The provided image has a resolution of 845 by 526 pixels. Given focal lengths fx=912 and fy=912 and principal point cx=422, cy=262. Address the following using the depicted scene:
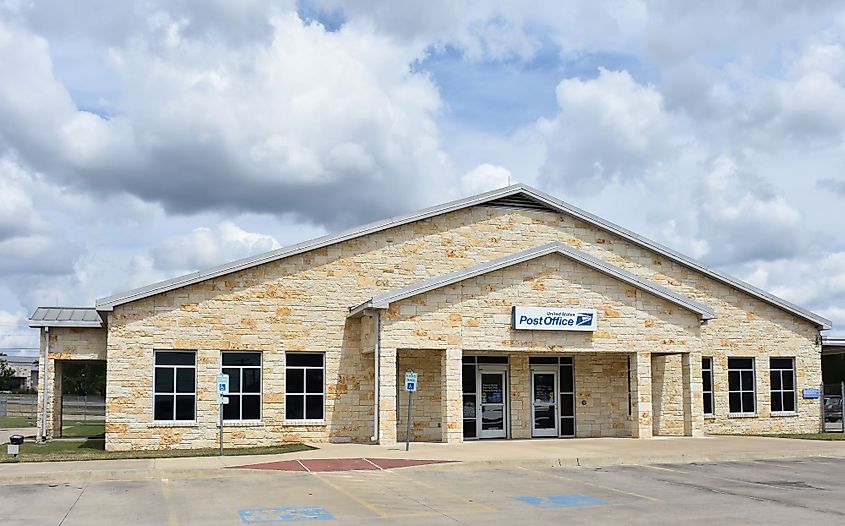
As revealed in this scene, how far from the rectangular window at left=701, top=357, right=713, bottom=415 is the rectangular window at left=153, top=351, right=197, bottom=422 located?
15849 millimetres

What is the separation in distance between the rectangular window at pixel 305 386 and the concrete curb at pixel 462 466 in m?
7.07

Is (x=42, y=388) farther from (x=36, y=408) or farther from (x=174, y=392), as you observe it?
(x=36, y=408)

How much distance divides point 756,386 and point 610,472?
1380cm

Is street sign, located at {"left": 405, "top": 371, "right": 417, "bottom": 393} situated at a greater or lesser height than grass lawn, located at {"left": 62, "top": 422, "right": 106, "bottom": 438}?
greater

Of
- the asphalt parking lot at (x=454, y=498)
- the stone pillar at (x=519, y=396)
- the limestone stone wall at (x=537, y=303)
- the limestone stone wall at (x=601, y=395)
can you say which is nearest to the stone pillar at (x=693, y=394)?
the limestone stone wall at (x=537, y=303)

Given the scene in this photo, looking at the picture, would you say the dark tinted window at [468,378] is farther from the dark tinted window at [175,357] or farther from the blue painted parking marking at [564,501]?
the blue painted parking marking at [564,501]

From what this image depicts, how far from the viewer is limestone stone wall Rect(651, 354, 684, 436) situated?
26.9 meters

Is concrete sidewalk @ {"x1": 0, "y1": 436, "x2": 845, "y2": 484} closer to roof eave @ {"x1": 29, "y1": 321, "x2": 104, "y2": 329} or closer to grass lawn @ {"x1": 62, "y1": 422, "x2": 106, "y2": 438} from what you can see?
roof eave @ {"x1": 29, "y1": 321, "x2": 104, "y2": 329}

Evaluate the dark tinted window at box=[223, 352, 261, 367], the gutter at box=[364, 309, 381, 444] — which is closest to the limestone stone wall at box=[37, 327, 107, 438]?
the dark tinted window at box=[223, 352, 261, 367]

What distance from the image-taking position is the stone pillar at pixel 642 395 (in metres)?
25.2

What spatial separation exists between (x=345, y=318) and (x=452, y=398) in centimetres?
399

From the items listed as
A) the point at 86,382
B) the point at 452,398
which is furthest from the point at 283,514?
the point at 86,382

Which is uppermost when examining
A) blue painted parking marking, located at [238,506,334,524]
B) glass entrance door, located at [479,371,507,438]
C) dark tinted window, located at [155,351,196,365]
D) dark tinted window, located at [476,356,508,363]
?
dark tinted window, located at [155,351,196,365]

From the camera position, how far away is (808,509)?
13.2m
